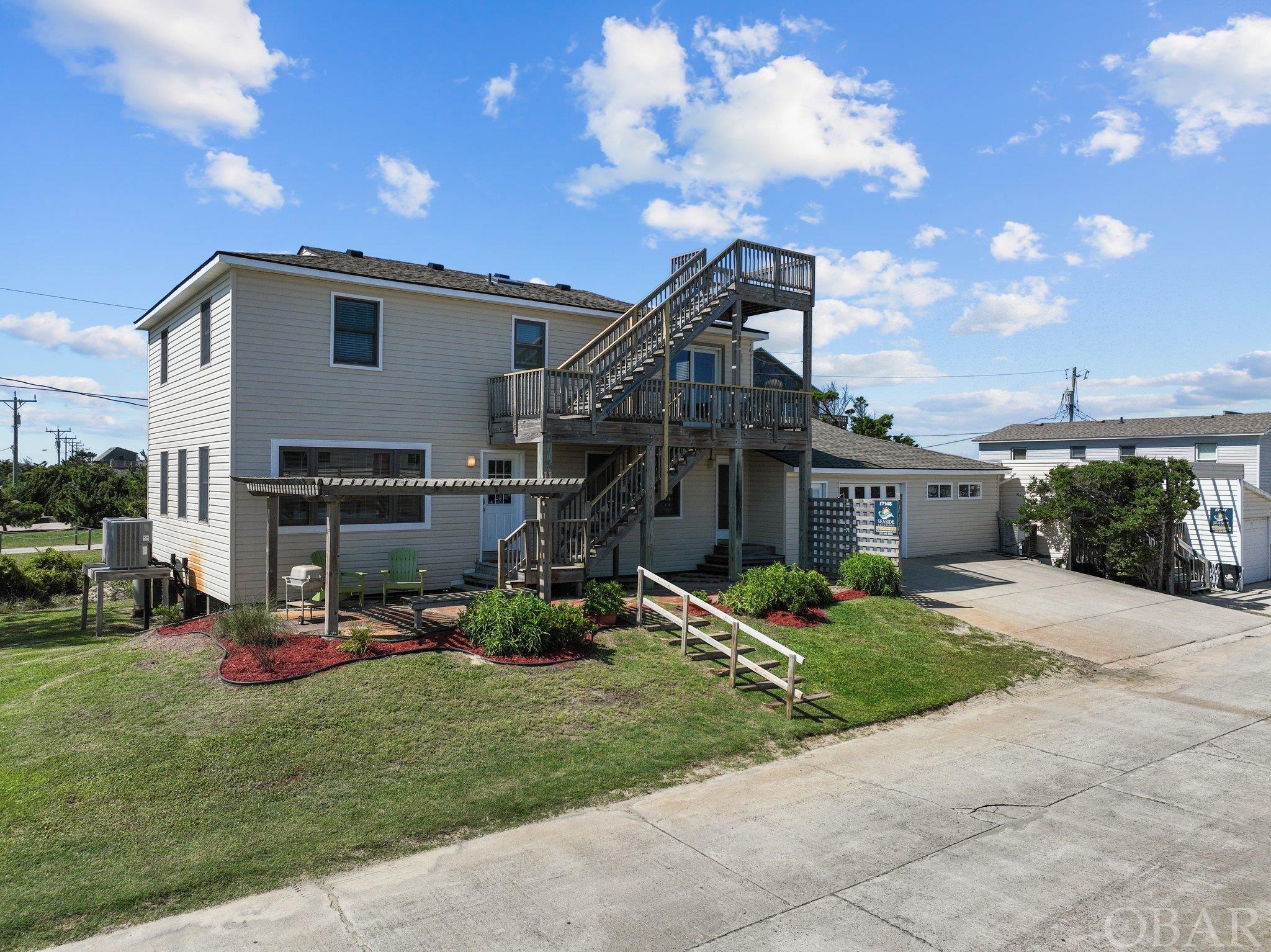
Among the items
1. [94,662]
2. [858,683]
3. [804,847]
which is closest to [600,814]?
[804,847]

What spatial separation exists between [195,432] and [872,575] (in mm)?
14589

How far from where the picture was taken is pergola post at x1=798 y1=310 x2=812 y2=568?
61.8 feet

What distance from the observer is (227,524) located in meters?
14.0

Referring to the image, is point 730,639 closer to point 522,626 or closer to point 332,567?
point 522,626

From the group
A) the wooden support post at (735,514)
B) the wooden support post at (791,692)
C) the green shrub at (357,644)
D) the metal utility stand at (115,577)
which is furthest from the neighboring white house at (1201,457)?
the metal utility stand at (115,577)

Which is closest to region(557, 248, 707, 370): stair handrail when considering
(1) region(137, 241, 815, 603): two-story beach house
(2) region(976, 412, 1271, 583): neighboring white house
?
(1) region(137, 241, 815, 603): two-story beach house

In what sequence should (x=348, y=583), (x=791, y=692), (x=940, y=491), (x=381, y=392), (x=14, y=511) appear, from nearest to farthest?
(x=791, y=692)
(x=348, y=583)
(x=381, y=392)
(x=940, y=491)
(x=14, y=511)

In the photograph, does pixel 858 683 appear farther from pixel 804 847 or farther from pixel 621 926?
pixel 621 926

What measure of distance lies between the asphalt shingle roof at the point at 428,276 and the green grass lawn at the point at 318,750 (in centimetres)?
724

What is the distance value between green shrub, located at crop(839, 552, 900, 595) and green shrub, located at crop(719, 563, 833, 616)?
6.08 ft

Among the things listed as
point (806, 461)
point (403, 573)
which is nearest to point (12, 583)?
point (403, 573)

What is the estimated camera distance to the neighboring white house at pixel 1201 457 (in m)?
22.5

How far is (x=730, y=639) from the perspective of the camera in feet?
41.8

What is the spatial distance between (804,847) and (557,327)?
13.4m
